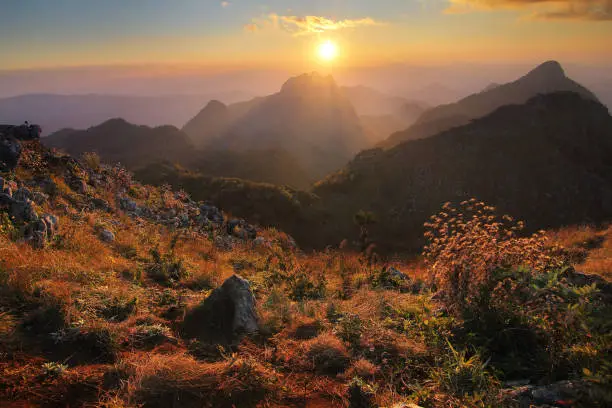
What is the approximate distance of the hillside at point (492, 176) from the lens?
128ft

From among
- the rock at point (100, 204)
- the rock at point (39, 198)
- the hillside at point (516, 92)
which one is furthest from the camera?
the hillside at point (516, 92)

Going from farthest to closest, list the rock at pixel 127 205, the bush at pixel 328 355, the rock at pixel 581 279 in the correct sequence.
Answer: the rock at pixel 127 205, the rock at pixel 581 279, the bush at pixel 328 355

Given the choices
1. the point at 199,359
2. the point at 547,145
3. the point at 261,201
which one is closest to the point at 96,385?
the point at 199,359

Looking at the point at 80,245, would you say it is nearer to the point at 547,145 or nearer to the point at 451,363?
the point at 451,363

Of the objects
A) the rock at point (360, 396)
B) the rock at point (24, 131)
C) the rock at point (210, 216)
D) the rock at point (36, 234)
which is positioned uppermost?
the rock at point (24, 131)

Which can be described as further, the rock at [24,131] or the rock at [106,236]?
the rock at [24,131]

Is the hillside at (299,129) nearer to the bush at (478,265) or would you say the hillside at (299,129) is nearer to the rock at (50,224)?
the rock at (50,224)

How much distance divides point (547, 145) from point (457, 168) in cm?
1322

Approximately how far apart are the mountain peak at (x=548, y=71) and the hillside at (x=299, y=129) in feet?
260

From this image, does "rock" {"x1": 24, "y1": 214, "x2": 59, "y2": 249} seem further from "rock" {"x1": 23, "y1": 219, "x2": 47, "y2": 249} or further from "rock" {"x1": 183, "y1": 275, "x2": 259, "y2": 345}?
"rock" {"x1": 183, "y1": 275, "x2": 259, "y2": 345}

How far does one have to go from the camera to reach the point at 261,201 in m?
36.2

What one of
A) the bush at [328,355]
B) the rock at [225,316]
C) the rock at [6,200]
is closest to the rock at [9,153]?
the rock at [6,200]

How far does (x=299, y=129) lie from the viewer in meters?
172

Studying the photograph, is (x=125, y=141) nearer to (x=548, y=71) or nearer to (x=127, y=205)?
(x=127, y=205)
